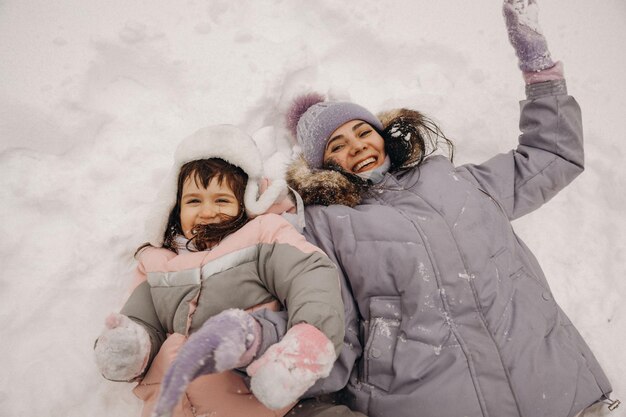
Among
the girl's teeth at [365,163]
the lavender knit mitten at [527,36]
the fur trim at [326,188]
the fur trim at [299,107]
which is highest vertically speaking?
the lavender knit mitten at [527,36]

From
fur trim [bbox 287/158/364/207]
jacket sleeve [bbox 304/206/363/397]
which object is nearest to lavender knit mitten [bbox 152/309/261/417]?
jacket sleeve [bbox 304/206/363/397]

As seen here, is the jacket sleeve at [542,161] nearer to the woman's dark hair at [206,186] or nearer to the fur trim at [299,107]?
the fur trim at [299,107]

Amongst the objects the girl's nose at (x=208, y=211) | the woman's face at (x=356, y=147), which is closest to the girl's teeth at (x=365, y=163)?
the woman's face at (x=356, y=147)

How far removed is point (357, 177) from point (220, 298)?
912 mm

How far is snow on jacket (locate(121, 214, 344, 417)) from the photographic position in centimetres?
142

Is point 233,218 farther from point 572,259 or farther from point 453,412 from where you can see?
point 572,259

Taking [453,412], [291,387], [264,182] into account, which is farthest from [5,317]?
[453,412]

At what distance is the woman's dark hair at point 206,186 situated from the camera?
172 centimetres

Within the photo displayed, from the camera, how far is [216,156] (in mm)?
1899

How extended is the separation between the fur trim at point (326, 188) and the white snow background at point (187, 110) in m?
0.57

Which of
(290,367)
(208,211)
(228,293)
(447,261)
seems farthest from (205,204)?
(447,261)

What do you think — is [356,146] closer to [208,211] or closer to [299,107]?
[299,107]

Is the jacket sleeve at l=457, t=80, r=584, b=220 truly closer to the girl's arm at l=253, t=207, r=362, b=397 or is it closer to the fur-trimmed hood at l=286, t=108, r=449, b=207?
the fur-trimmed hood at l=286, t=108, r=449, b=207

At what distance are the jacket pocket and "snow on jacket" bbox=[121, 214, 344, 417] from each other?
1.11 ft
